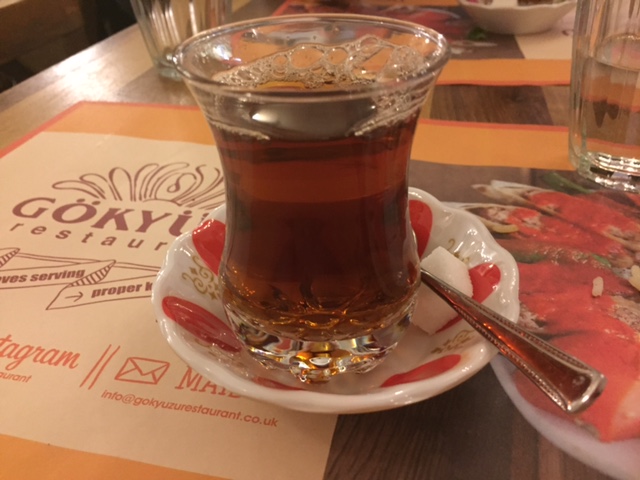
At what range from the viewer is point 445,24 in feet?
4.53

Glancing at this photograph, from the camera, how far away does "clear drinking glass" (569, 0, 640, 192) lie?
76cm

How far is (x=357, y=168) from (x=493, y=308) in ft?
0.57

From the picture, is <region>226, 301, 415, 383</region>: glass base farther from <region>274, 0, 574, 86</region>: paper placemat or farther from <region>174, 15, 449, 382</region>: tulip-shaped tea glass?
<region>274, 0, 574, 86</region>: paper placemat

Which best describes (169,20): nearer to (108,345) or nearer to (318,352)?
(108,345)

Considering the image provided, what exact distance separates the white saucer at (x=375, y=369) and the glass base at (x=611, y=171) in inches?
11.3

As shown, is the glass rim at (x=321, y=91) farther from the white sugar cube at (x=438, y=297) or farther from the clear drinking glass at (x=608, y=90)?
the clear drinking glass at (x=608, y=90)

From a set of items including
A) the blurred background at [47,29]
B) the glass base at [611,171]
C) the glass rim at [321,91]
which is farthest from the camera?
the blurred background at [47,29]

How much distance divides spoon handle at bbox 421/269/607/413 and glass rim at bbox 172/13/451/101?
0.62 feet

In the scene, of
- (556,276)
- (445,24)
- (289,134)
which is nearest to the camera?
(289,134)

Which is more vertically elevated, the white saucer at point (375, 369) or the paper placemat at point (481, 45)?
the white saucer at point (375, 369)

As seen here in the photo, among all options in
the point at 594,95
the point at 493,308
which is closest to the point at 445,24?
the point at 594,95

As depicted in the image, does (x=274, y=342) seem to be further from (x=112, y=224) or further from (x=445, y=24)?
(x=445, y=24)

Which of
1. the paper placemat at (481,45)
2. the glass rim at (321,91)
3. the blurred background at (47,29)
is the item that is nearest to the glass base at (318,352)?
the glass rim at (321,91)

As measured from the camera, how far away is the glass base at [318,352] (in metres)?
0.46
